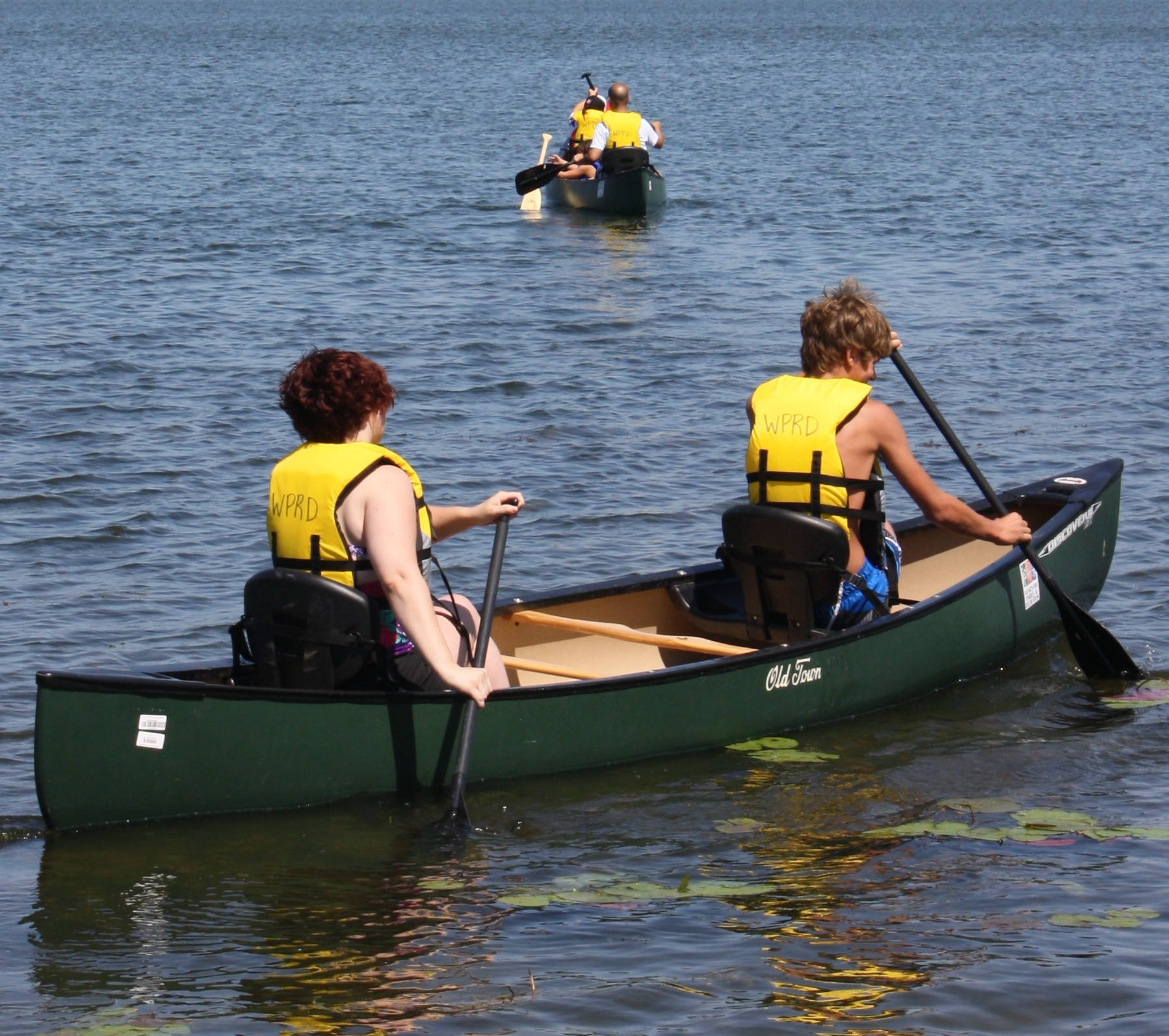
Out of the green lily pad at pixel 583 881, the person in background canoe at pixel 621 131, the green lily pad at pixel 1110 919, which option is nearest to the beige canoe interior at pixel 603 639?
the green lily pad at pixel 583 881

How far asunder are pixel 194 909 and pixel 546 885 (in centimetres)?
102

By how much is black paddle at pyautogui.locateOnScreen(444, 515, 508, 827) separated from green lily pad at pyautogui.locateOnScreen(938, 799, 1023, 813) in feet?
5.33

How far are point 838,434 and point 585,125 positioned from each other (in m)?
14.5

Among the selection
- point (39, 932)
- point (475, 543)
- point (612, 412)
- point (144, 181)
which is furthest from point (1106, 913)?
point (144, 181)

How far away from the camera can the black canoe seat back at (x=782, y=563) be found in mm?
6191

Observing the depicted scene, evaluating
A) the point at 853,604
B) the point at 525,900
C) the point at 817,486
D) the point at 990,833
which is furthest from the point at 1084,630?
the point at 525,900

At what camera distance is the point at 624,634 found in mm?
6539

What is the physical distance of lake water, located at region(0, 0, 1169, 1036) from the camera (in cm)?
470

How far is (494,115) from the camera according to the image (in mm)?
33625

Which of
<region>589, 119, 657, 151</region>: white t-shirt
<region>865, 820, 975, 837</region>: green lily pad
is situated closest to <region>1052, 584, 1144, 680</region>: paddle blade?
<region>865, 820, 975, 837</region>: green lily pad

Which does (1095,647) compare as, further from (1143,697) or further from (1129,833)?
(1129,833)

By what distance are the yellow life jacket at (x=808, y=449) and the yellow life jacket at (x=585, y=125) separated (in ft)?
45.6

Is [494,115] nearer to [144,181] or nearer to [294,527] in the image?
[144,181]

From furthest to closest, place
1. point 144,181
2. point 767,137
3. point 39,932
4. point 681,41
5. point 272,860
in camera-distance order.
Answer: point 681,41 < point 767,137 < point 144,181 < point 272,860 < point 39,932
